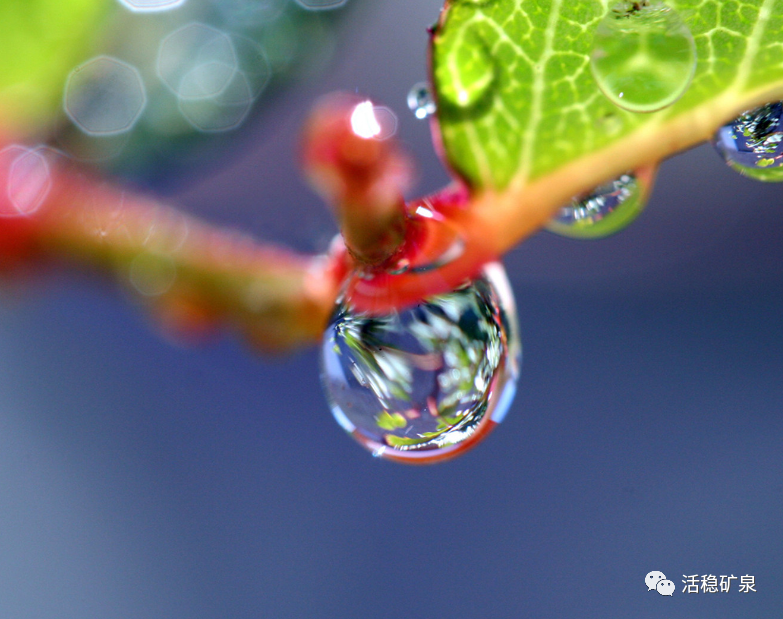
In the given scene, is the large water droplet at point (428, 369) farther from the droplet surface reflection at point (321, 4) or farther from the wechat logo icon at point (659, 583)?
the wechat logo icon at point (659, 583)

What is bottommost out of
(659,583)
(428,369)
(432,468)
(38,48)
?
(432,468)

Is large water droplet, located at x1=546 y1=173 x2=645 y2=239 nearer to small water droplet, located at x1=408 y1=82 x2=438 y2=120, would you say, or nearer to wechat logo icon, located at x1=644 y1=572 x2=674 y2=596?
small water droplet, located at x1=408 y1=82 x2=438 y2=120

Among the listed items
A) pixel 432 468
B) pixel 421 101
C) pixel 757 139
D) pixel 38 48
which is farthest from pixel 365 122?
pixel 432 468

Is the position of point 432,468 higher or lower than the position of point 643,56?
lower

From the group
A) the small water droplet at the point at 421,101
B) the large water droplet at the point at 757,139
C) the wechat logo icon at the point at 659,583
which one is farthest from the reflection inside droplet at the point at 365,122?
the wechat logo icon at the point at 659,583

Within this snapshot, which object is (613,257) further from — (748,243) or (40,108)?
(40,108)

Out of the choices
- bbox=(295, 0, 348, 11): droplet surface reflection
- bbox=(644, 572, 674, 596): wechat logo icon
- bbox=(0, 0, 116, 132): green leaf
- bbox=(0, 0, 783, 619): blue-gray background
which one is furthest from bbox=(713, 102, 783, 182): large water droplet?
bbox=(0, 0, 783, 619): blue-gray background

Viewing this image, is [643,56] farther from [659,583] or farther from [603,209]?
[659,583]

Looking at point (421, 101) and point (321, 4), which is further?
point (321, 4)

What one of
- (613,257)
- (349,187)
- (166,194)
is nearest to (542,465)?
(613,257)
